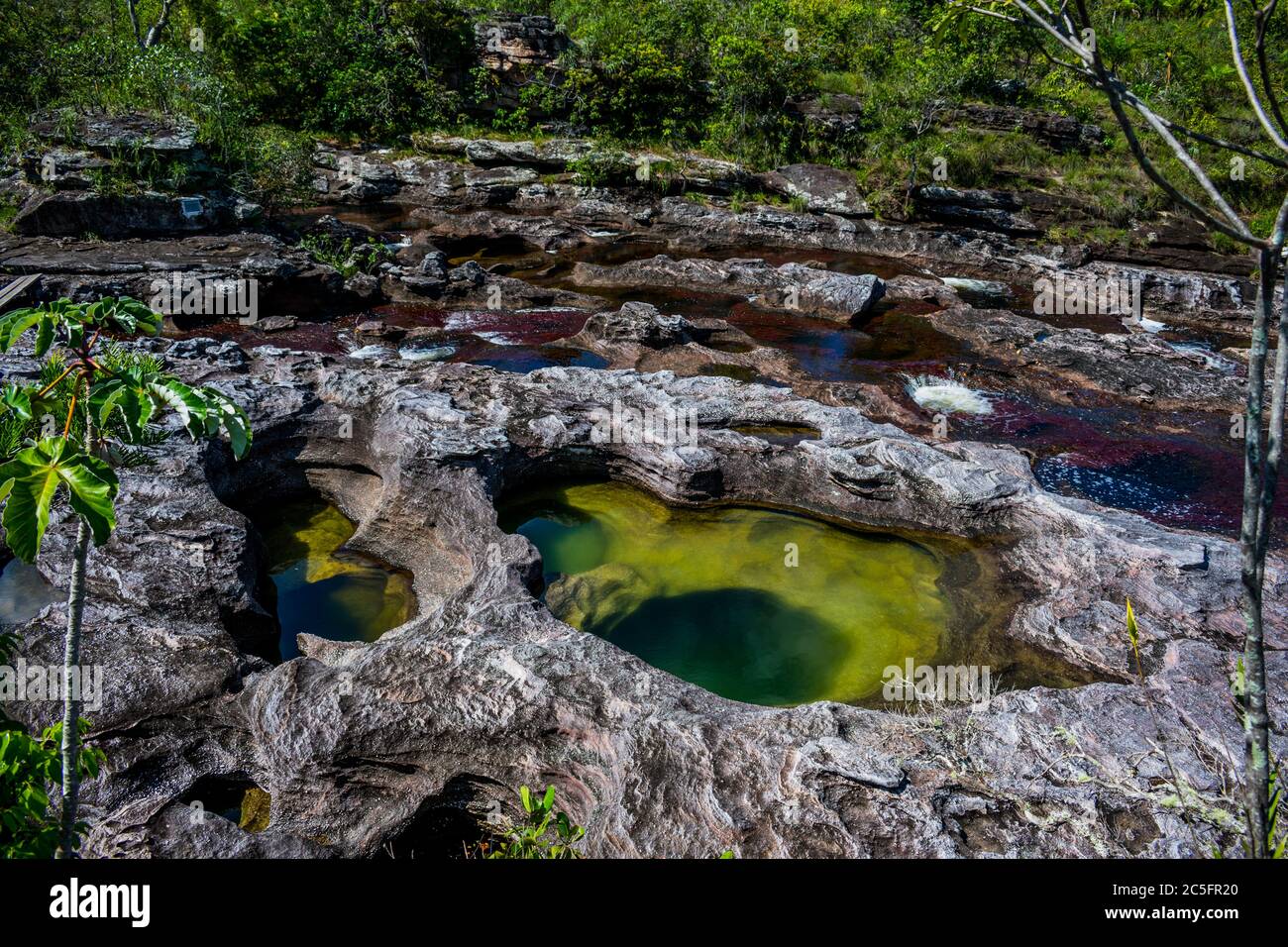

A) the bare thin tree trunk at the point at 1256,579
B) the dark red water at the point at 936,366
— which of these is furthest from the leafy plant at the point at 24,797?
the dark red water at the point at 936,366

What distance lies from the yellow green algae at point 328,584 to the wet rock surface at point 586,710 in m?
0.35

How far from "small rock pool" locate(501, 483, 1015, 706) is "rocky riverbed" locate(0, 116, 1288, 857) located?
45cm

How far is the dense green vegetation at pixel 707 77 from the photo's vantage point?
1174 inches

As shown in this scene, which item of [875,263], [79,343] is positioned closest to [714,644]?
[79,343]

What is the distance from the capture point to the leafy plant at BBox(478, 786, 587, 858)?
4.15m

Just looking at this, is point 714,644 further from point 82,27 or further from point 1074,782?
point 82,27

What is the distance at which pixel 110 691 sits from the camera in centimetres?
643

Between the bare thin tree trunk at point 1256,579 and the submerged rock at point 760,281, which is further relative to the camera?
the submerged rock at point 760,281
